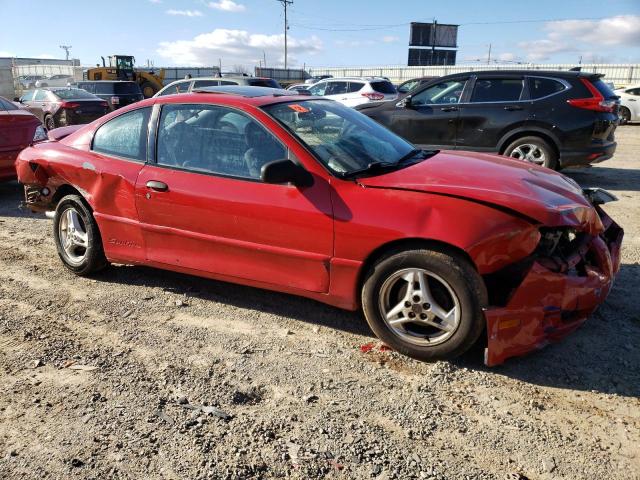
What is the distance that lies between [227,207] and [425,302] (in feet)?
4.87

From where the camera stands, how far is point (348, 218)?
325cm

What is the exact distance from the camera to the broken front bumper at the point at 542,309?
9.64 feet

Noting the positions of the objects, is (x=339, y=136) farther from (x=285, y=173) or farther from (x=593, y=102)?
(x=593, y=102)

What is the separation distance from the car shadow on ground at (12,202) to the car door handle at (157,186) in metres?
3.50

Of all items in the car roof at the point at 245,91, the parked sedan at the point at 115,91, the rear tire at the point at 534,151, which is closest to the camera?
the car roof at the point at 245,91

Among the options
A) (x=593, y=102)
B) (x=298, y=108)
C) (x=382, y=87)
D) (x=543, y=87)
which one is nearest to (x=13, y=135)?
(x=298, y=108)

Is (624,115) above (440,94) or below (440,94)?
below

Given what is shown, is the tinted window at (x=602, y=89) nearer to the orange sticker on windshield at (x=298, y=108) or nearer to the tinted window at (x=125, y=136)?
the orange sticker on windshield at (x=298, y=108)

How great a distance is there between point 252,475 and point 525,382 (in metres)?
1.66

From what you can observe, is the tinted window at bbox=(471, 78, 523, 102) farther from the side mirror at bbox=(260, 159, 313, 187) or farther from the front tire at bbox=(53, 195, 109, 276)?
the front tire at bbox=(53, 195, 109, 276)

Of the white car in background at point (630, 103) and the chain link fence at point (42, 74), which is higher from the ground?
the chain link fence at point (42, 74)

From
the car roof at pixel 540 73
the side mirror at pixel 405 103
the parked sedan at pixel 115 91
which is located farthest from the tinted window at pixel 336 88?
the parked sedan at pixel 115 91


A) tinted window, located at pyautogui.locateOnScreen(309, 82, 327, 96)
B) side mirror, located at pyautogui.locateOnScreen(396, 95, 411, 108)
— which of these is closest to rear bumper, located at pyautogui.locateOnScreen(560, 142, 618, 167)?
side mirror, located at pyautogui.locateOnScreen(396, 95, 411, 108)

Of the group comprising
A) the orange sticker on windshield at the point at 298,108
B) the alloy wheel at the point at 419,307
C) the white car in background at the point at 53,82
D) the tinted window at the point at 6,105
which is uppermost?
the white car in background at the point at 53,82
